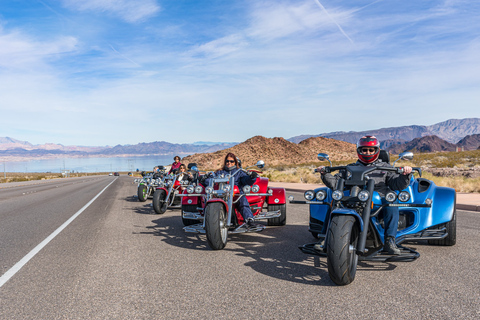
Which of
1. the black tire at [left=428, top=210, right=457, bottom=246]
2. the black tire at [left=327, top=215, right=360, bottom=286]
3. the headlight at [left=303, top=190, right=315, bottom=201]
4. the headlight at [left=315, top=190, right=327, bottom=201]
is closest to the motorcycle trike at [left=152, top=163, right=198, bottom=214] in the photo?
the headlight at [left=303, top=190, right=315, bottom=201]

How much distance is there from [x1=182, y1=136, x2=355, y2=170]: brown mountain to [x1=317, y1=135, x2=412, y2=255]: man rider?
96.6 metres

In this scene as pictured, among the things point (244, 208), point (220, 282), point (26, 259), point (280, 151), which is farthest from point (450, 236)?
point (280, 151)

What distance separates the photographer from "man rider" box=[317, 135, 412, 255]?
514 cm

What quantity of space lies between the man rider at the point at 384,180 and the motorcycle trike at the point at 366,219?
0.09m

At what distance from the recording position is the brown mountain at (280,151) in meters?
110

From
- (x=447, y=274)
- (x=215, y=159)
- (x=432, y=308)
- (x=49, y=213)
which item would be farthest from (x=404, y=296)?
(x=215, y=159)

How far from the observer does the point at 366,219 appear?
15.3 ft

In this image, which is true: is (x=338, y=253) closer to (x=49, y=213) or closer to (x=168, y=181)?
(x=168, y=181)

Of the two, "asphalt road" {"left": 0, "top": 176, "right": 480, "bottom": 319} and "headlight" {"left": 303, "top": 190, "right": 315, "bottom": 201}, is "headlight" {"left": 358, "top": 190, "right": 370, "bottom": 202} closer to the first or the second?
"headlight" {"left": 303, "top": 190, "right": 315, "bottom": 201}

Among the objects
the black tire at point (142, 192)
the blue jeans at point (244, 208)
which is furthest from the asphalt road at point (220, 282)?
the black tire at point (142, 192)

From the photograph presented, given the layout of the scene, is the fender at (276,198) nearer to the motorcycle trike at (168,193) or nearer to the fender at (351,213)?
the motorcycle trike at (168,193)

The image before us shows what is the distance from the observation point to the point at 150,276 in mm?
5172

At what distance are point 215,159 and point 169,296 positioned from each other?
Answer: 123 metres

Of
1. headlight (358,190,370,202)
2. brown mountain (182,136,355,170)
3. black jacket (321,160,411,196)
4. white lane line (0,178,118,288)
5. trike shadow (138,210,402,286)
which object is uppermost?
brown mountain (182,136,355,170)
